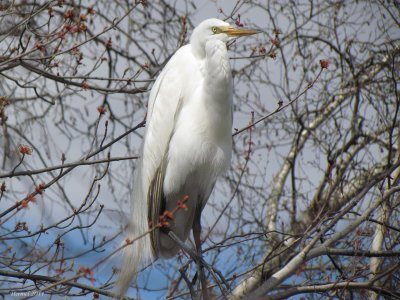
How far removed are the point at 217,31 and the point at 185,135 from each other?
56 cm

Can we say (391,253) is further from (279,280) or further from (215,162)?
(215,162)

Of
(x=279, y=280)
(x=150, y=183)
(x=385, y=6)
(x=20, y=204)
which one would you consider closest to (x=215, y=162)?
(x=150, y=183)

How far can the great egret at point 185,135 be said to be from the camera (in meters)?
3.40

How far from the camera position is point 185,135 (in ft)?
11.2

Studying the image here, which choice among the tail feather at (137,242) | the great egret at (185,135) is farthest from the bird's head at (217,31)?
the tail feather at (137,242)

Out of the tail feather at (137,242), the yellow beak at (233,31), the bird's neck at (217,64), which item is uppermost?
the yellow beak at (233,31)

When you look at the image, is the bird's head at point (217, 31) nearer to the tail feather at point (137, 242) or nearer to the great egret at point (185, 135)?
the great egret at point (185, 135)

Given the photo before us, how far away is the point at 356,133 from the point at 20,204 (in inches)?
136

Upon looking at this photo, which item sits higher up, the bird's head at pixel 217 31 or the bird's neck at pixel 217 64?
the bird's head at pixel 217 31

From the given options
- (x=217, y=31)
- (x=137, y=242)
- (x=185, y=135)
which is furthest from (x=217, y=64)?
(x=137, y=242)

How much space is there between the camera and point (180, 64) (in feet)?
11.5

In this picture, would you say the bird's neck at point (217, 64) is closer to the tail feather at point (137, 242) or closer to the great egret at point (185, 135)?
the great egret at point (185, 135)

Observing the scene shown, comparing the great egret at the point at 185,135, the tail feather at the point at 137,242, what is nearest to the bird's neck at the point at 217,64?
the great egret at the point at 185,135

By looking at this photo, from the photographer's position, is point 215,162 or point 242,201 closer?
point 215,162
